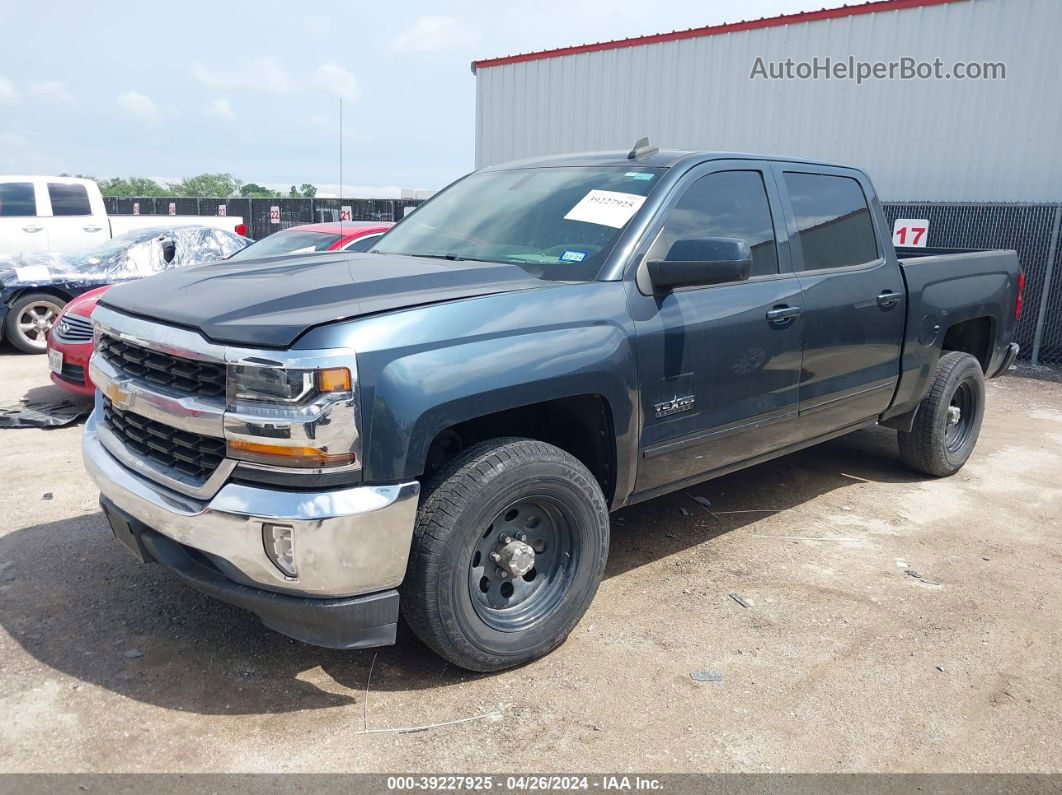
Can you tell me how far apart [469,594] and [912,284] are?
3278mm

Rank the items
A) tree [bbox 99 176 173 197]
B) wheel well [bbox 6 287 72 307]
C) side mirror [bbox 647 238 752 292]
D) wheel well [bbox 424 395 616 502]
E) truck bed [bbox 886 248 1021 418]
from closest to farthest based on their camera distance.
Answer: wheel well [bbox 424 395 616 502] < side mirror [bbox 647 238 752 292] < truck bed [bbox 886 248 1021 418] < wheel well [bbox 6 287 72 307] < tree [bbox 99 176 173 197]

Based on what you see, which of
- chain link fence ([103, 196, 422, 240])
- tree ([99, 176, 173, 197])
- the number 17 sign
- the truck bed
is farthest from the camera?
tree ([99, 176, 173, 197])

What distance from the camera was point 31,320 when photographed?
29.5ft

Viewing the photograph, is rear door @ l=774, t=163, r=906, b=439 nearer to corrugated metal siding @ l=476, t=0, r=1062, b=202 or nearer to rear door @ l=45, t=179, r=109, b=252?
corrugated metal siding @ l=476, t=0, r=1062, b=202

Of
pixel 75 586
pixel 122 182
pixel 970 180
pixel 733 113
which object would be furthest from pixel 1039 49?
pixel 122 182

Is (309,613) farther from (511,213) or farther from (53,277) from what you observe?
(53,277)

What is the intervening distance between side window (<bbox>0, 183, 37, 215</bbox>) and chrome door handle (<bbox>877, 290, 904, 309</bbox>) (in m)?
11.5

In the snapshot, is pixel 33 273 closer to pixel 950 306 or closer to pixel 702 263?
pixel 702 263

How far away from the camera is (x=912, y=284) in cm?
487

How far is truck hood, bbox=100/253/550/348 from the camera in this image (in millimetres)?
2686

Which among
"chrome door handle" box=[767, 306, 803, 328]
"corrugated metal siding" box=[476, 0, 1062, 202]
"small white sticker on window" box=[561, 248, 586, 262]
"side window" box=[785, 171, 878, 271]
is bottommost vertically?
"chrome door handle" box=[767, 306, 803, 328]

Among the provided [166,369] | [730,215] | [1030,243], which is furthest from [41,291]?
[1030,243]

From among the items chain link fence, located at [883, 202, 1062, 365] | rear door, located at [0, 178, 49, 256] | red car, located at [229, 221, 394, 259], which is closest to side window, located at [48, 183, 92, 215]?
rear door, located at [0, 178, 49, 256]

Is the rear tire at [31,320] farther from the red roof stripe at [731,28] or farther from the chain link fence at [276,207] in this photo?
the red roof stripe at [731,28]
